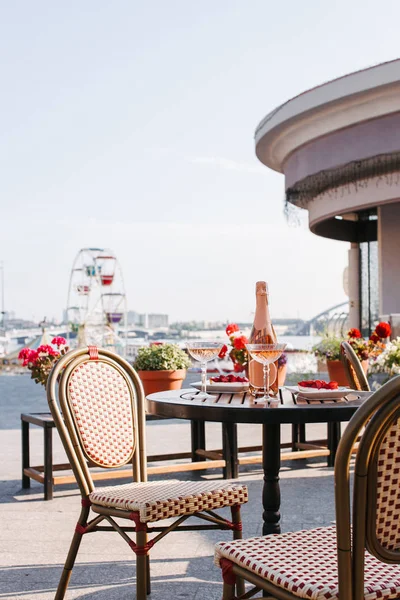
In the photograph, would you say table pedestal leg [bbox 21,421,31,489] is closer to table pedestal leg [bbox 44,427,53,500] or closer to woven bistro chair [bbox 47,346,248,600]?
table pedestal leg [bbox 44,427,53,500]

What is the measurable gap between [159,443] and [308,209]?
1138cm

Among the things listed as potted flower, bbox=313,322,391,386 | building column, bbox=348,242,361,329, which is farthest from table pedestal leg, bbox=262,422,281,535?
building column, bbox=348,242,361,329

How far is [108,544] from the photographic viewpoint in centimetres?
410

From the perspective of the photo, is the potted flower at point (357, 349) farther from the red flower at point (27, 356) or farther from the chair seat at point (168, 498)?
the chair seat at point (168, 498)

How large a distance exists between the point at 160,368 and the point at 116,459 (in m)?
3.30

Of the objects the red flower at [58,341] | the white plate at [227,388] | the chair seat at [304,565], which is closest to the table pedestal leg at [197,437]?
the red flower at [58,341]

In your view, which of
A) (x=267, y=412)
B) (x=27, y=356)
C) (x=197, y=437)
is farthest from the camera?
(x=197, y=437)

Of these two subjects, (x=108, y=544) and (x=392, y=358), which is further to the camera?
(x=392, y=358)

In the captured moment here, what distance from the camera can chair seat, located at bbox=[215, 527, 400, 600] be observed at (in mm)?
1891

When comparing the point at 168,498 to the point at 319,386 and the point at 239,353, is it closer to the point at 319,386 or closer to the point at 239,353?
the point at 319,386

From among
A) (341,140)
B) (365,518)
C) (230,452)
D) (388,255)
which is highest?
(341,140)

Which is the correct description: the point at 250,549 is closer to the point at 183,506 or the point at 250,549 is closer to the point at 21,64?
the point at 183,506

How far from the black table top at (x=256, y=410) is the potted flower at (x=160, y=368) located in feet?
11.1

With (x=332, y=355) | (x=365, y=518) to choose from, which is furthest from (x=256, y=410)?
(x=332, y=355)
